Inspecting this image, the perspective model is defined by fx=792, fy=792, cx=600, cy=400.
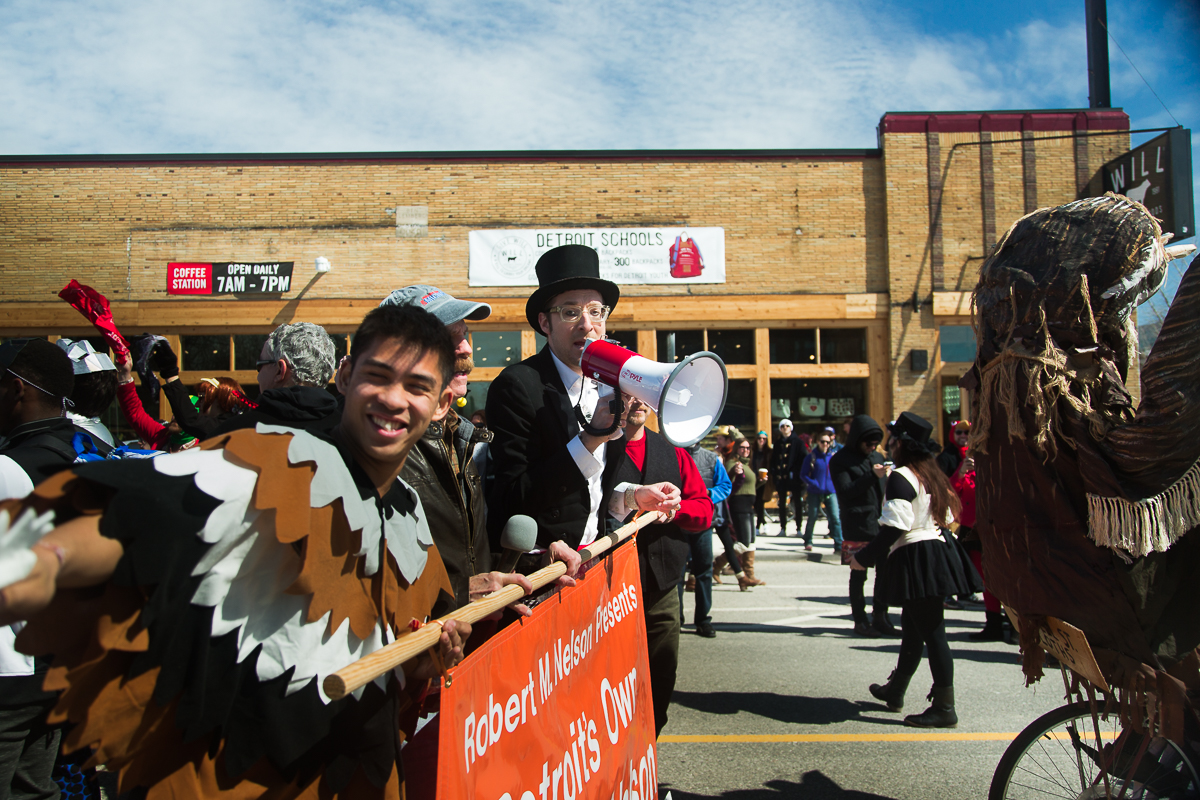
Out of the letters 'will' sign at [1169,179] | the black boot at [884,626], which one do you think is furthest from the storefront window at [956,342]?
the black boot at [884,626]

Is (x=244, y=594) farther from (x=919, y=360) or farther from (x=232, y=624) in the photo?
(x=919, y=360)

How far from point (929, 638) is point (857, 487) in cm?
268

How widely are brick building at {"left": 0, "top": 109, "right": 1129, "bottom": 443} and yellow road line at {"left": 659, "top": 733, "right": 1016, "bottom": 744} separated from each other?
12687 millimetres

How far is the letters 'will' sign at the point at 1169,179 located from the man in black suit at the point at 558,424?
15172 mm

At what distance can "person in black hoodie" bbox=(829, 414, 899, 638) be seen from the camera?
274 inches

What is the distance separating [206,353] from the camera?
16812 millimetres

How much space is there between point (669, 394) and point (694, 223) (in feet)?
48.9

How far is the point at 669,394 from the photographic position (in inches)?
103

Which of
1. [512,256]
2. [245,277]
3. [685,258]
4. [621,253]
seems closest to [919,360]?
[685,258]

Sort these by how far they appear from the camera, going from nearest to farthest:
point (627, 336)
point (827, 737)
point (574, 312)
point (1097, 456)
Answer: point (1097, 456), point (574, 312), point (827, 737), point (627, 336)

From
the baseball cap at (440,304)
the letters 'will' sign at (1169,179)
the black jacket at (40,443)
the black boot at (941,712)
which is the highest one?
the letters 'will' sign at (1169,179)

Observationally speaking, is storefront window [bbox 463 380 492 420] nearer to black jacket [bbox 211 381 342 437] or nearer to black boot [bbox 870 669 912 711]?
black boot [bbox 870 669 912 711]

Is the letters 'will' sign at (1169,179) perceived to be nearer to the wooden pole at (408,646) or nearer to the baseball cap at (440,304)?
the baseball cap at (440,304)

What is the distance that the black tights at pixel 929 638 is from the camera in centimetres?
452
